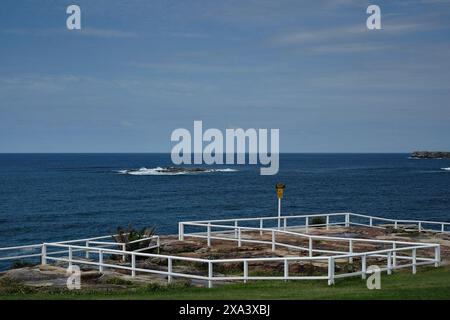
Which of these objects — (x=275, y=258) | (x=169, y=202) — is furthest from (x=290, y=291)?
A: (x=169, y=202)

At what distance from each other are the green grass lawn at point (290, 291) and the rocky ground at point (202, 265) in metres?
1.19

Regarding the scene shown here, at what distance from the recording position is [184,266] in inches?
953

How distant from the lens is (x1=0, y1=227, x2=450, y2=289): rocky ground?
20734 mm

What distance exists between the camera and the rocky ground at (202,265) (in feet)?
68.0

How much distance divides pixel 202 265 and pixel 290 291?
6.94 meters

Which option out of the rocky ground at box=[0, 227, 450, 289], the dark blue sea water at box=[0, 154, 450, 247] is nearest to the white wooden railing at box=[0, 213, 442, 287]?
the rocky ground at box=[0, 227, 450, 289]

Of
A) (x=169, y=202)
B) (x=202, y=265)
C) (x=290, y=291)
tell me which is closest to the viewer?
(x=290, y=291)

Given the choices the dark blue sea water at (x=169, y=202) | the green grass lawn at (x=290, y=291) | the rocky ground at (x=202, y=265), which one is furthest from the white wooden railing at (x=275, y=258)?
the dark blue sea water at (x=169, y=202)

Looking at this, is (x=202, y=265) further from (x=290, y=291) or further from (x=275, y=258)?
(x=290, y=291)

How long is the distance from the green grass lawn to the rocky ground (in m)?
1.19

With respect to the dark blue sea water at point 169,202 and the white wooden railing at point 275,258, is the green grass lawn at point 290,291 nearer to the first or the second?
the white wooden railing at point 275,258

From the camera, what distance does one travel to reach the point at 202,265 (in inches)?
948
